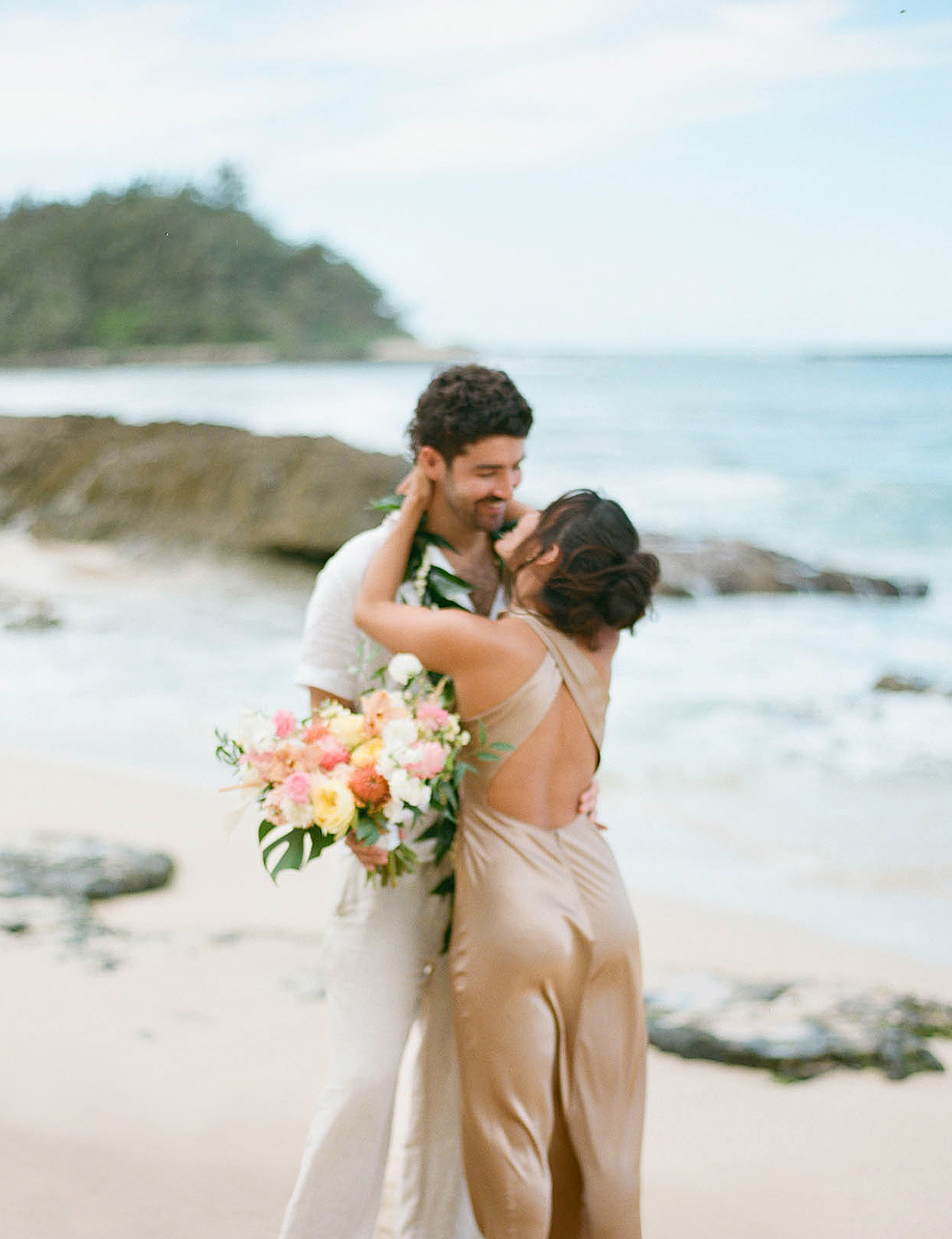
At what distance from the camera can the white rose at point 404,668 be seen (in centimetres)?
279

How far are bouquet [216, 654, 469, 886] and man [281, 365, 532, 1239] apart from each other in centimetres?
11

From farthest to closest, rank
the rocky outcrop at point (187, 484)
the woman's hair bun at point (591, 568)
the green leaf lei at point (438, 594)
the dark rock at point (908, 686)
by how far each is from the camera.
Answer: the rocky outcrop at point (187, 484) < the dark rock at point (908, 686) < the green leaf lei at point (438, 594) < the woman's hair bun at point (591, 568)

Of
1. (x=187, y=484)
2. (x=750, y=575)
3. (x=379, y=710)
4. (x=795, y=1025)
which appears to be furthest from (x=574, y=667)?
(x=750, y=575)

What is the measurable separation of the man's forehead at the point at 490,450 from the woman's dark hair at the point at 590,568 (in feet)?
0.97

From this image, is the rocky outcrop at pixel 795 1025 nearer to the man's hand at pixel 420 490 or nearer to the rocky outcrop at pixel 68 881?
the rocky outcrop at pixel 68 881

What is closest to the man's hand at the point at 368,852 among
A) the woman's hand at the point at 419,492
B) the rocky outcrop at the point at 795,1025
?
the woman's hand at the point at 419,492

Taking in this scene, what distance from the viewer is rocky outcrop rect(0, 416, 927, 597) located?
15.3 metres

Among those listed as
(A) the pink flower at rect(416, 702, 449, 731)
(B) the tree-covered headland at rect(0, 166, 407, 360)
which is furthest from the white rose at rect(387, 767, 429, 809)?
(B) the tree-covered headland at rect(0, 166, 407, 360)

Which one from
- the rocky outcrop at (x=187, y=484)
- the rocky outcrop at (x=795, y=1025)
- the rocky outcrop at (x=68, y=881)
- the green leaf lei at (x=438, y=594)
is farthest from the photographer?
the rocky outcrop at (x=187, y=484)

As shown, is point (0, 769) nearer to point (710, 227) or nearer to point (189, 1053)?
point (189, 1053)

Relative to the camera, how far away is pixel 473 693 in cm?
284

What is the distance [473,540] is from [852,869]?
500 centimetres

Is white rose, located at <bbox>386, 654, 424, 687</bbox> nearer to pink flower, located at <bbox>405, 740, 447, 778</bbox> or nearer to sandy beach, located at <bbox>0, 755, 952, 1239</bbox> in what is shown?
pink flower, located at <bbox>405, 740, 447, 778</bbox>

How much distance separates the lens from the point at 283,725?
2818 mm
